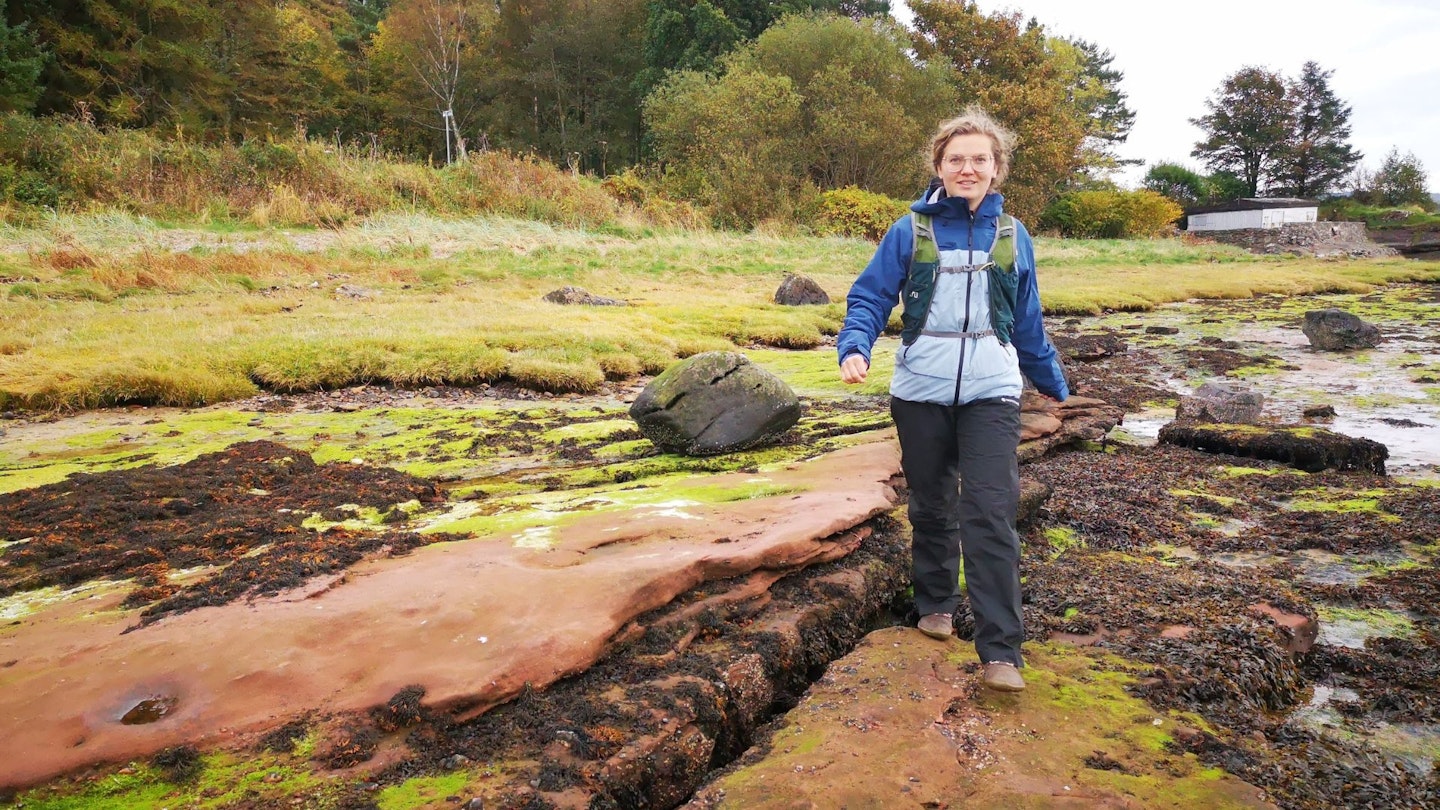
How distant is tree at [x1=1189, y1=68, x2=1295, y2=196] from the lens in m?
53.2

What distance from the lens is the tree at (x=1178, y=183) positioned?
5538 cm

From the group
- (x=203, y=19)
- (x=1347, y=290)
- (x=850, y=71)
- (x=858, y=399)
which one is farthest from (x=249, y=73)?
(x=1347, y=290)

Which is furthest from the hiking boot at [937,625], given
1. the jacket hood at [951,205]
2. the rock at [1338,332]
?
the rock at [1338,332]

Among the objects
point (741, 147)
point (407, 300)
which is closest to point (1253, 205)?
point (741, 147)

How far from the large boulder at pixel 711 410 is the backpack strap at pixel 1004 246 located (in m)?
2.77

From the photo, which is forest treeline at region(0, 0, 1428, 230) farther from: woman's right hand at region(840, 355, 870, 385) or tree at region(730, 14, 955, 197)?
woman's right hand at region(840, 355, 870, 385)

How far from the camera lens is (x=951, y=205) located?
134 inches

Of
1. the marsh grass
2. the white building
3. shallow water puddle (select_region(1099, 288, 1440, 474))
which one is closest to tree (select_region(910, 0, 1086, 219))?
the white building

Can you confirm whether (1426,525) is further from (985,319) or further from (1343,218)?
(1343,218)

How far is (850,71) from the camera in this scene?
32.9 m

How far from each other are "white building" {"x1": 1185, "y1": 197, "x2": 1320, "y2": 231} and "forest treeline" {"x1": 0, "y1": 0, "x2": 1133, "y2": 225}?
24.2ft

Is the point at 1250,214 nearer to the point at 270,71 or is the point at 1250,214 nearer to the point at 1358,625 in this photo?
the point at 270,71

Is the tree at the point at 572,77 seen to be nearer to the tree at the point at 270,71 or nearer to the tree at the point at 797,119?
the tree at the point at 270,71

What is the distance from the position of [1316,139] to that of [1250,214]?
13048 millimetres
